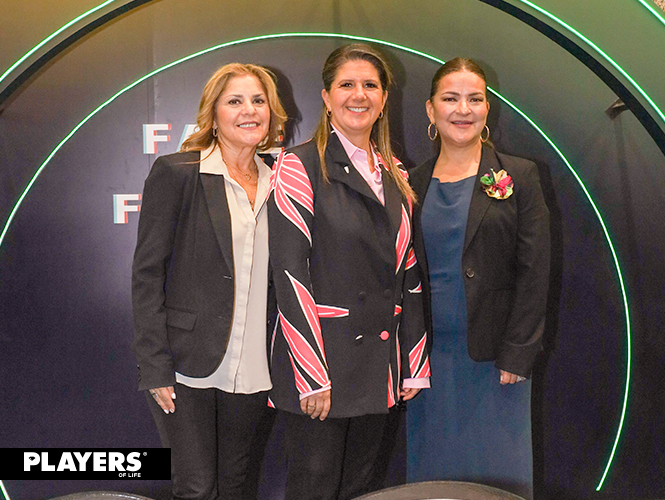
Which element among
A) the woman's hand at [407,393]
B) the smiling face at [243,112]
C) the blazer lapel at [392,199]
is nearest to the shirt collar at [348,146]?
the blazer lapel at [392,199]

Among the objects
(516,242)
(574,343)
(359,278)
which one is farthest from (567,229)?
(359,278)

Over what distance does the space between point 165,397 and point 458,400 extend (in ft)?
Answer: 3.64

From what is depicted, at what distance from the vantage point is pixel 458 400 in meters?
2.42

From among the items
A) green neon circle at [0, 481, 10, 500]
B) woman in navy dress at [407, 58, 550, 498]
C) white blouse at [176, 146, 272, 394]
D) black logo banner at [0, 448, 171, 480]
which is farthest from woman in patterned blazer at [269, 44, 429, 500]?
green neon circle at [0, 481, 10, 500]

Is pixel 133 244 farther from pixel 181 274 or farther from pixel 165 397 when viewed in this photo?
pixel 165 397

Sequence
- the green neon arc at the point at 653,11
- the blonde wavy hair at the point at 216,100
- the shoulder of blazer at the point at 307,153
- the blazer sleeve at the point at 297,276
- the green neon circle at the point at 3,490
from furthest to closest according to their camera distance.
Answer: the green neon circle at the point at 3,490, the green neon arc at the point at 653,11, the blonde wavy hair at the point at 216,100, the shoulder of blazer at the point at 307,153, the blazer sleeve at the point at 297,276

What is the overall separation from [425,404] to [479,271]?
0.59m

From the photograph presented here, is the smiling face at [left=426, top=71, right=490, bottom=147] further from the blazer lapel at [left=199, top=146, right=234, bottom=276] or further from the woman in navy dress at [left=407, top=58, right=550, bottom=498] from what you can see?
the blazer lapel at [left=199, top=146, right=234, bottom=276]

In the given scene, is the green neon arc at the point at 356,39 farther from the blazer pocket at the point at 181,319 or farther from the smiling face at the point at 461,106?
the blazer pocket at the point at 181,319

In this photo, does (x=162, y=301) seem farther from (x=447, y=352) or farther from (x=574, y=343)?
(x=574, y=343)

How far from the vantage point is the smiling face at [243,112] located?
2.25 m

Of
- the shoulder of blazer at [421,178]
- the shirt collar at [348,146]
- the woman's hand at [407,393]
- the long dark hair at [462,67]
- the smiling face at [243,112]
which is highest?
the long dark hair at [462,67]

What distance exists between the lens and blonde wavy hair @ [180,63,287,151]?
2.28 metres

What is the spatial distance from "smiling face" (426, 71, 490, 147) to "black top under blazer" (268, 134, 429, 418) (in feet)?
1.31
